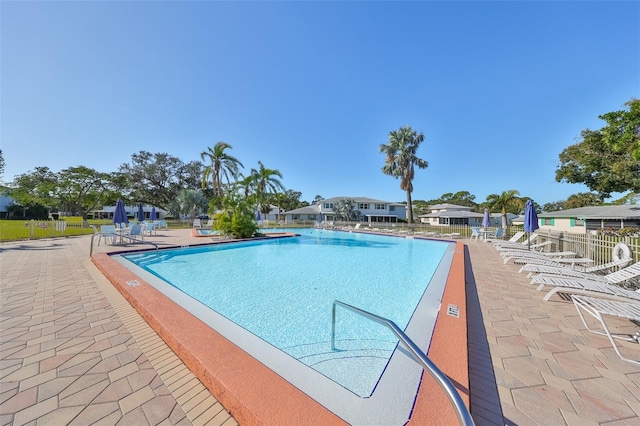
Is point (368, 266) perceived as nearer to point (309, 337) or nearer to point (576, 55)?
point (309, 337)

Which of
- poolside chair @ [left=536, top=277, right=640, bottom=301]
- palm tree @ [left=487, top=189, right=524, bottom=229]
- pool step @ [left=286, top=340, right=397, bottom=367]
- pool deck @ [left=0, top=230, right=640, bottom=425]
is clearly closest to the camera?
pool deck @ [left=0, top=230, right=640, bottom=425]

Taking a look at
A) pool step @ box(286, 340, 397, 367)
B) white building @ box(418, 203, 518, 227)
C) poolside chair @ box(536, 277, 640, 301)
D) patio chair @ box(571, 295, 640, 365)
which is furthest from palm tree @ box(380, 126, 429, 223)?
pool step @ box(286, 340, 397, 367)

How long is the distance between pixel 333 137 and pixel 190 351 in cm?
2745

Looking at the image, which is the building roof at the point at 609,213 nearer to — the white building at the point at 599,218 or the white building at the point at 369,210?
the white building at the point at 599,218

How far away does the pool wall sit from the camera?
1.76 meters

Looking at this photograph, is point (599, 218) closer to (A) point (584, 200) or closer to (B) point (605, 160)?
(B) point (605, 160)

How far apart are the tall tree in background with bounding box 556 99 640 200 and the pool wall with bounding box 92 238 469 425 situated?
17.2 metres

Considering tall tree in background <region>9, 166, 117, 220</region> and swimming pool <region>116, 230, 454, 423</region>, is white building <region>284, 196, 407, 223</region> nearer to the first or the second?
tall tree in background <region>9, 166, 117, 220</region>


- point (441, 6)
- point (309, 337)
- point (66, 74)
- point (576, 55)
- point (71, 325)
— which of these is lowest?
point (309, 337)

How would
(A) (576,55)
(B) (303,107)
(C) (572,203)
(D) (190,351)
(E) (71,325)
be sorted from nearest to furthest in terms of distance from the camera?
(D) (190,351) < (E) (71,325) < (A) (576,55) < (B) (303,107) < (C) (572,203)

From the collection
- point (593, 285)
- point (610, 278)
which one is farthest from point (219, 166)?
point (610, 278)

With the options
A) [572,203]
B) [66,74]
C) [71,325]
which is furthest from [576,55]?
[572,203]

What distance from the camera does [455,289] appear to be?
4832mm

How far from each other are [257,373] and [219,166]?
22.7m
